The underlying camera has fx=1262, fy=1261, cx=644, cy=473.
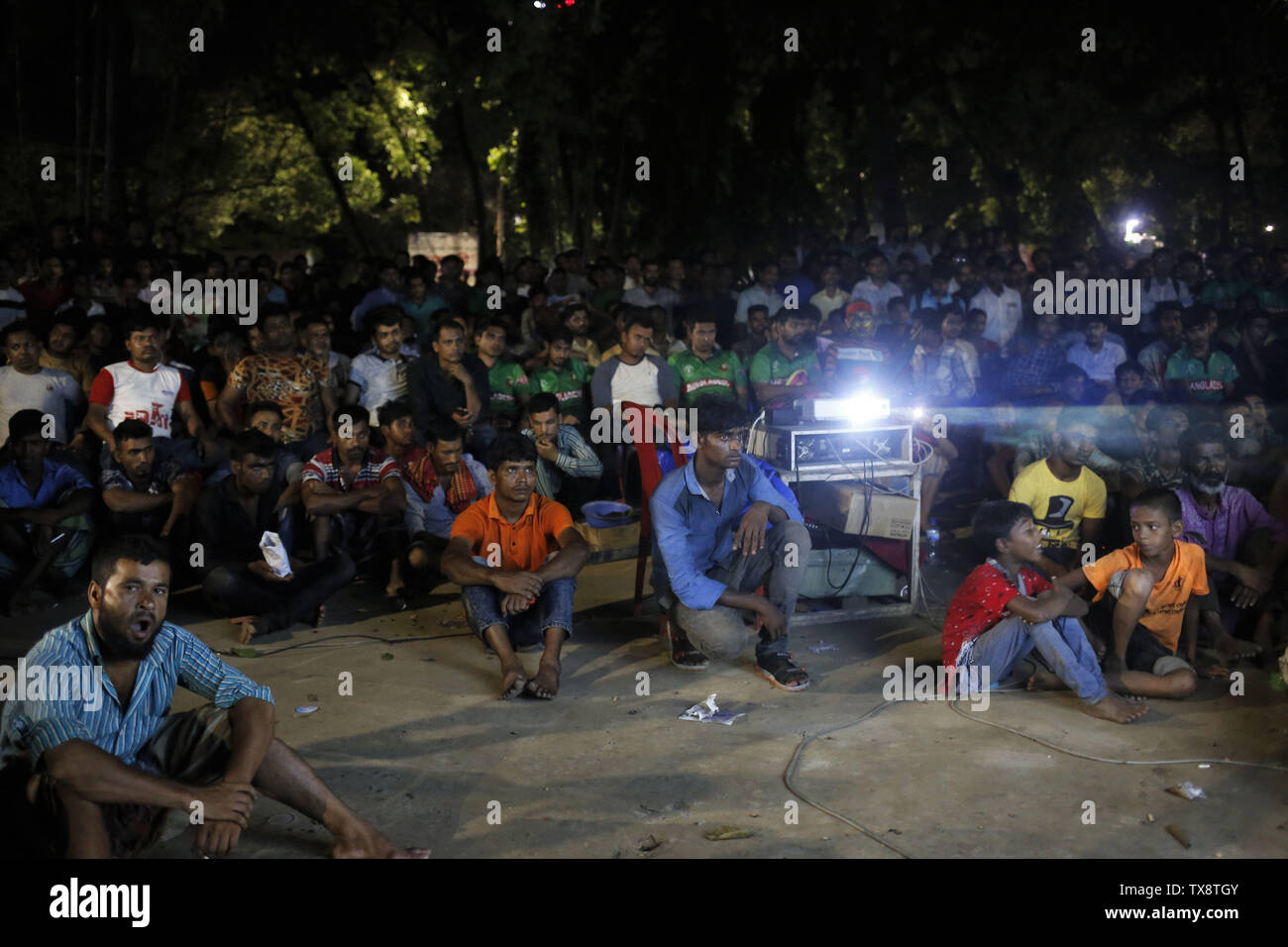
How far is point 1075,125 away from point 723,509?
45.5 feet

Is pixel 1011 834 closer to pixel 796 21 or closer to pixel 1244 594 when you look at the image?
pixel 1244 594

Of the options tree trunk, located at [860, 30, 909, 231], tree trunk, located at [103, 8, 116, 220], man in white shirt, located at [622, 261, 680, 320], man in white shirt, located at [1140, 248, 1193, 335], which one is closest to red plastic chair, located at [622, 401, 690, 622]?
man in white shirt, located at [622, 261, 680, 320]

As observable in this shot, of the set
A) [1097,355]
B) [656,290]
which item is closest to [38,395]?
[656,290]

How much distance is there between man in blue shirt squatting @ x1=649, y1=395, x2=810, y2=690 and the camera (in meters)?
6.02

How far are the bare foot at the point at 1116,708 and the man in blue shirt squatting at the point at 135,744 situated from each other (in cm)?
296

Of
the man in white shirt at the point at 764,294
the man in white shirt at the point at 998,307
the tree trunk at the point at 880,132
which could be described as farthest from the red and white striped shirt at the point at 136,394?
the tree trunk at the point at 880,132

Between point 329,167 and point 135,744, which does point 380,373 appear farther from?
point 329,167

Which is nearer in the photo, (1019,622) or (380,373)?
(1019,622)

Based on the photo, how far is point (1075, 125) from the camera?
703 inches

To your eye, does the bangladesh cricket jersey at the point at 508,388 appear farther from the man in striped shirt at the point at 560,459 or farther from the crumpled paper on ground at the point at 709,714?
the crumpled paper on ground at the point at 709,714

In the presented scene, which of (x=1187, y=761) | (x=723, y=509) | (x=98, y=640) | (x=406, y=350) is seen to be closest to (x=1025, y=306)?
(x=406, y=350)

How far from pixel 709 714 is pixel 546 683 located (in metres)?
0.77

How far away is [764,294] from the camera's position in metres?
12.2

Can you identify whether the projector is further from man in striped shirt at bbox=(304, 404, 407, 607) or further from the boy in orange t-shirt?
man in striped shirt at bbox=(304, 404, 407, 607)
